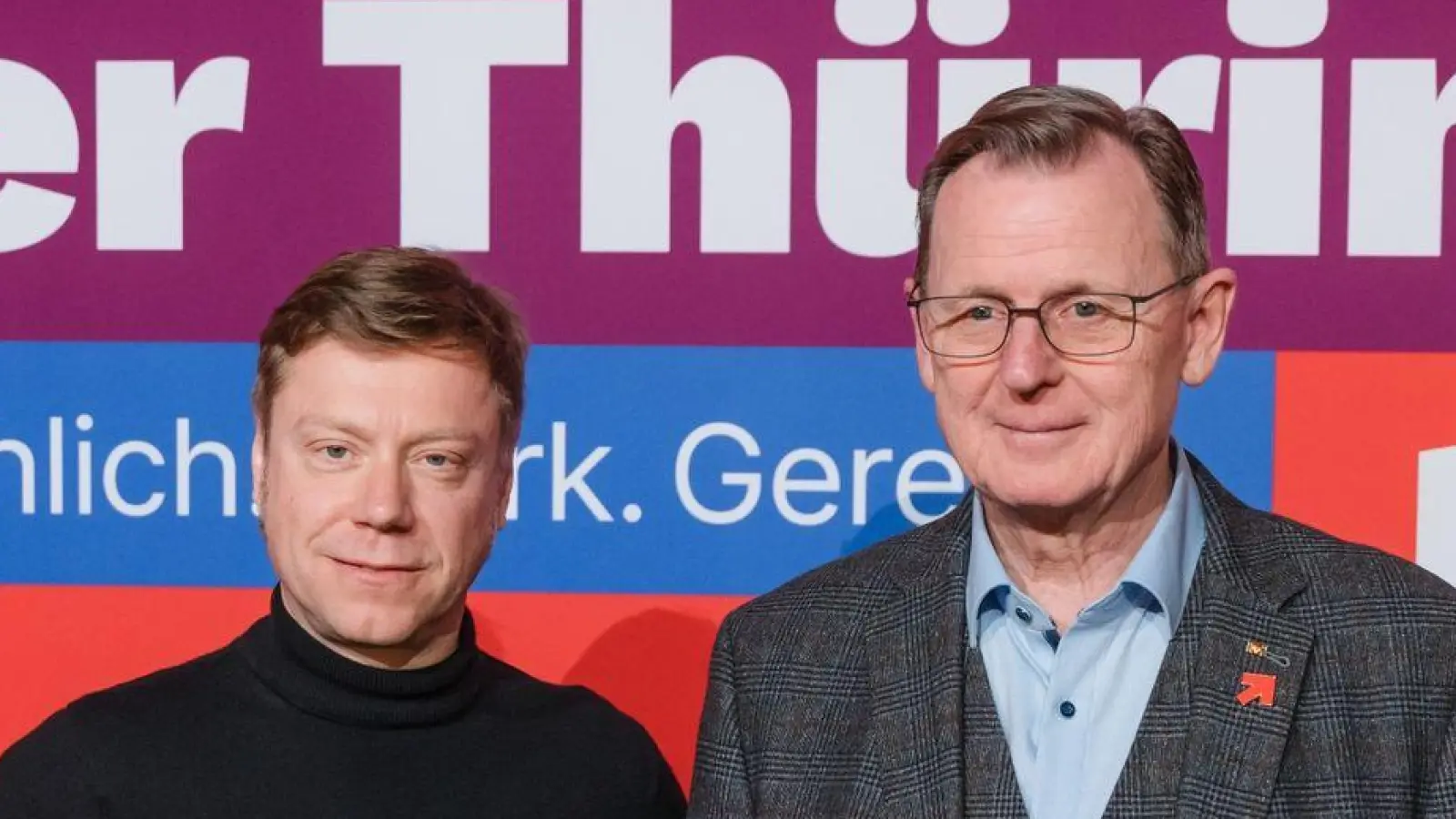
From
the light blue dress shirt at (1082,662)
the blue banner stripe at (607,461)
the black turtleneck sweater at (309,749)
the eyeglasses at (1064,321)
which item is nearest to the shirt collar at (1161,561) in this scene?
the light blue dress shirt at (1082,662)

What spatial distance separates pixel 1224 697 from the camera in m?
1.75

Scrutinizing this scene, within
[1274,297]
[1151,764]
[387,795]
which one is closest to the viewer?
[1151,764]

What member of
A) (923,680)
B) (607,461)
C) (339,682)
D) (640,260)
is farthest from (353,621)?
(640,260)

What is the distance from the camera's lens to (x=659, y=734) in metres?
2.89

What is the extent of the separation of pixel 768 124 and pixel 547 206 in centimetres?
36

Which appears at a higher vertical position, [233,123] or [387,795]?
[233,123]

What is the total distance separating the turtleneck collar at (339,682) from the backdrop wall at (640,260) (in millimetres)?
804

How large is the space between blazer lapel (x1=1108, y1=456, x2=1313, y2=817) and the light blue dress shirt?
31 millimetres

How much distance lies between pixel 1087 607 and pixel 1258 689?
0.18 meters

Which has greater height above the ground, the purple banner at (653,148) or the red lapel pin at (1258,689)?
the purple banner at (653,148)

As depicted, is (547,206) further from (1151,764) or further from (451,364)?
(1151,764)

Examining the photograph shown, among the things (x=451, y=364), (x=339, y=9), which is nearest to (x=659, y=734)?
(x=451, y=364)

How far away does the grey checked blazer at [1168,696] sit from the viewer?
171 centimetres

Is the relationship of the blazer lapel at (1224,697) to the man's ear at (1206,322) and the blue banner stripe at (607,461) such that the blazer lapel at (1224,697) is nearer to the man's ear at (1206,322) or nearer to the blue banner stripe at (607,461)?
the man's ear at (1206,322)
